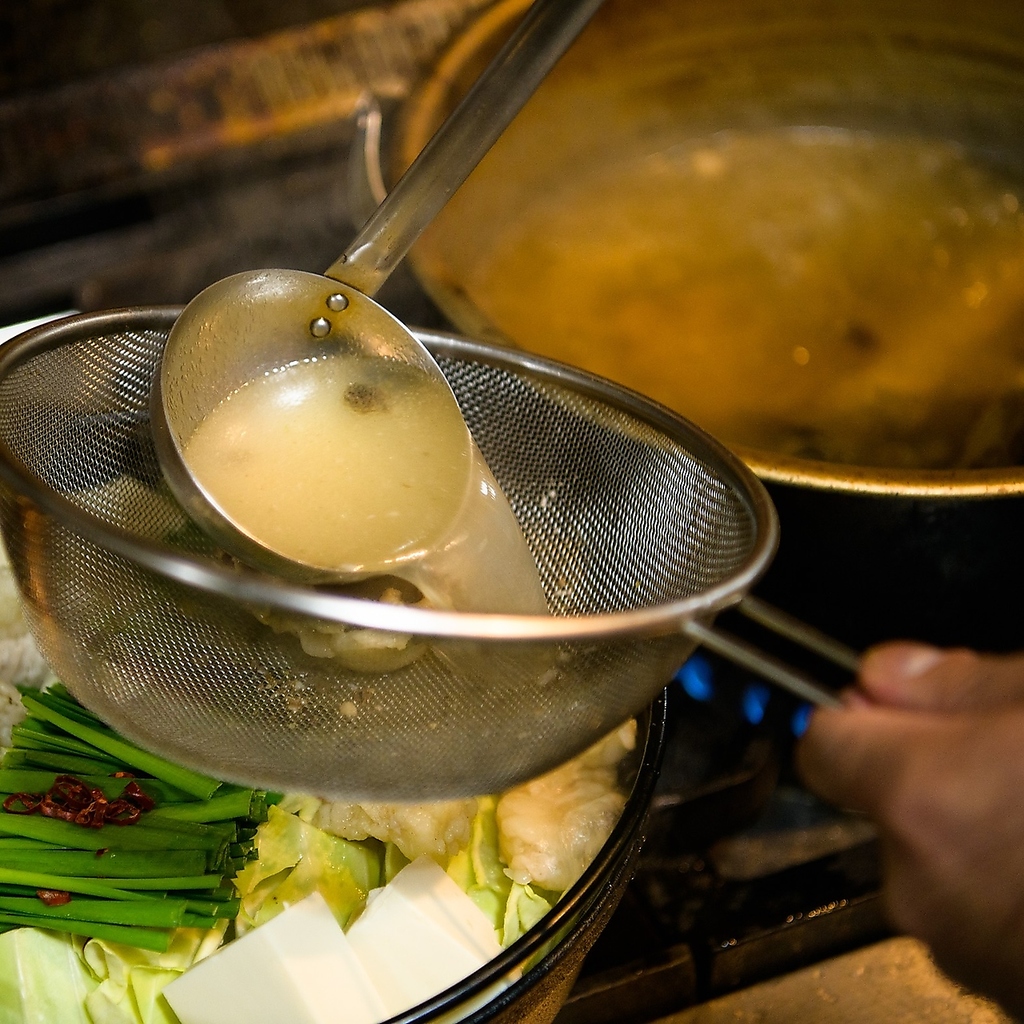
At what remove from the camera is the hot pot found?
128 centimetres

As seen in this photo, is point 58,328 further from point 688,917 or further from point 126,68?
point 126,68

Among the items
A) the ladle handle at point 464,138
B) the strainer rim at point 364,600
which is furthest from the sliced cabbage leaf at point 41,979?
the ladle handle at point 464,138

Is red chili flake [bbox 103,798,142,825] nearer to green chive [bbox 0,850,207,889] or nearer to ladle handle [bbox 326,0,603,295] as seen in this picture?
green chive [bbox 0,850,207,889]

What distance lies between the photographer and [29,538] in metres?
0.96

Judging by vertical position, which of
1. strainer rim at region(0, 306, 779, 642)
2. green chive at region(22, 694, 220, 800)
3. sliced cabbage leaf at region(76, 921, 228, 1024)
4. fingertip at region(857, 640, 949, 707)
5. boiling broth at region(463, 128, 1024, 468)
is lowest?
sliced cabbage leaf at region(76, 921, 228, 1024)

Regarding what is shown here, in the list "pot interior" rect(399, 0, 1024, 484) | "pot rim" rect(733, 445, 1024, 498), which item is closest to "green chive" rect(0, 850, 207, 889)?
"pot rim" rect(733, 445, 1024, 498)

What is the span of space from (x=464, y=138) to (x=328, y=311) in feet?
0.82

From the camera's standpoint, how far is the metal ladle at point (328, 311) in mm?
969

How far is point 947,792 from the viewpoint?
27.6 inches

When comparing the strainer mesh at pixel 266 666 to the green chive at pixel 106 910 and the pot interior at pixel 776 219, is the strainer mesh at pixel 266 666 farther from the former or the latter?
the pot interior at pixel 776 219

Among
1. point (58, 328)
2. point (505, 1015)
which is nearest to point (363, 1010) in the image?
point (505, 1015)

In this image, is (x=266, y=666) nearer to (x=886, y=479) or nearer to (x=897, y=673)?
(x=897, y=673)

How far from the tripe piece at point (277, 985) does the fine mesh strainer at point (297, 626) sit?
0.48 feet

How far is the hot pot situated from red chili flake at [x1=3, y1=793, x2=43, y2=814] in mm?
739
